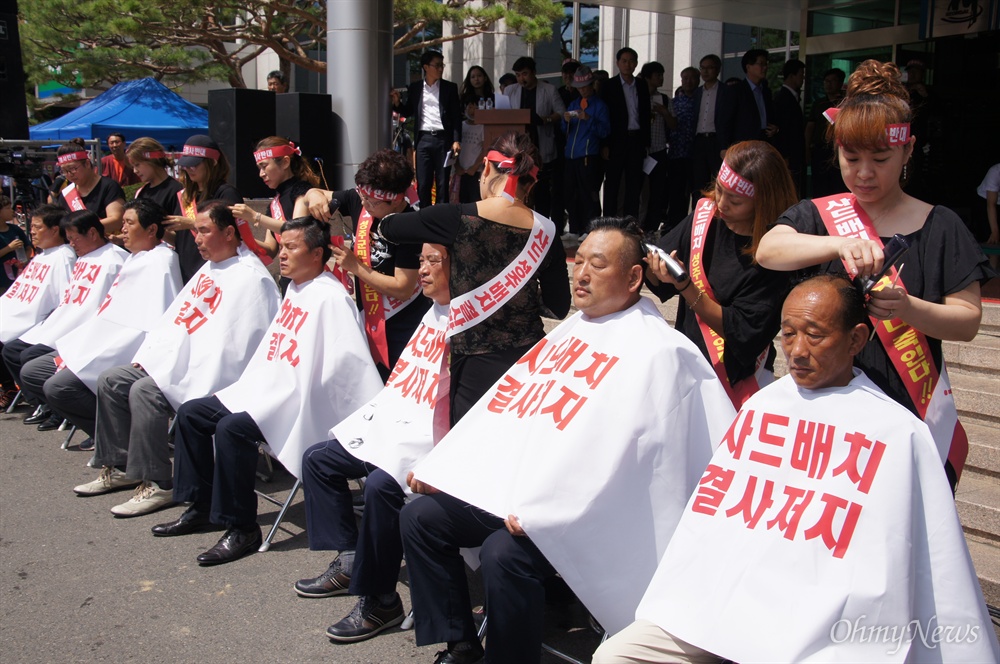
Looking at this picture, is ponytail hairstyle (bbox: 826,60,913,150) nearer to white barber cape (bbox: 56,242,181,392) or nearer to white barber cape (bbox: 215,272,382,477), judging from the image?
white barber cape (bbox: 215,272,382,477)

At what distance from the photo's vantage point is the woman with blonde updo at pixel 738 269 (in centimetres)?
346

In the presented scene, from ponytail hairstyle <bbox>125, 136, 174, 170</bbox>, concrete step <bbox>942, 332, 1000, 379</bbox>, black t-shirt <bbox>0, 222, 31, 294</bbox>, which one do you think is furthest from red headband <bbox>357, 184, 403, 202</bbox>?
black t-shirt <bbox>0, 222, 31, 294</bbox>

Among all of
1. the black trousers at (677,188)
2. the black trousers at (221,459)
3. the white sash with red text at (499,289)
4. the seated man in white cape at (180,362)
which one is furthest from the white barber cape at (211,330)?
the black trousers at (677,188)

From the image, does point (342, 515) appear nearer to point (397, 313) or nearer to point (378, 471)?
point (378, 471)

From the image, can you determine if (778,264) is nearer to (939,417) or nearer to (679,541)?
(939,417)

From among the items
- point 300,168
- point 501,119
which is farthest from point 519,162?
point 501,119

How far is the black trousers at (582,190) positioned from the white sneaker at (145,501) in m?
5.37

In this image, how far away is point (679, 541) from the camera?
278cm

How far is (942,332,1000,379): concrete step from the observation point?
209 inches

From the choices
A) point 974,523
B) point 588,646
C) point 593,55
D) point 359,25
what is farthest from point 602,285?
point 593,55

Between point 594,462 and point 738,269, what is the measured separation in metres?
0.99

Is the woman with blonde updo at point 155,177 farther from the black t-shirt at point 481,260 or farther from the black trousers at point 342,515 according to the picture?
the black t-shirt at point 481,260

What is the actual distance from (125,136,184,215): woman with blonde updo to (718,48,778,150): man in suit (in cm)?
476

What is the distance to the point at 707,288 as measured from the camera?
362 cm
